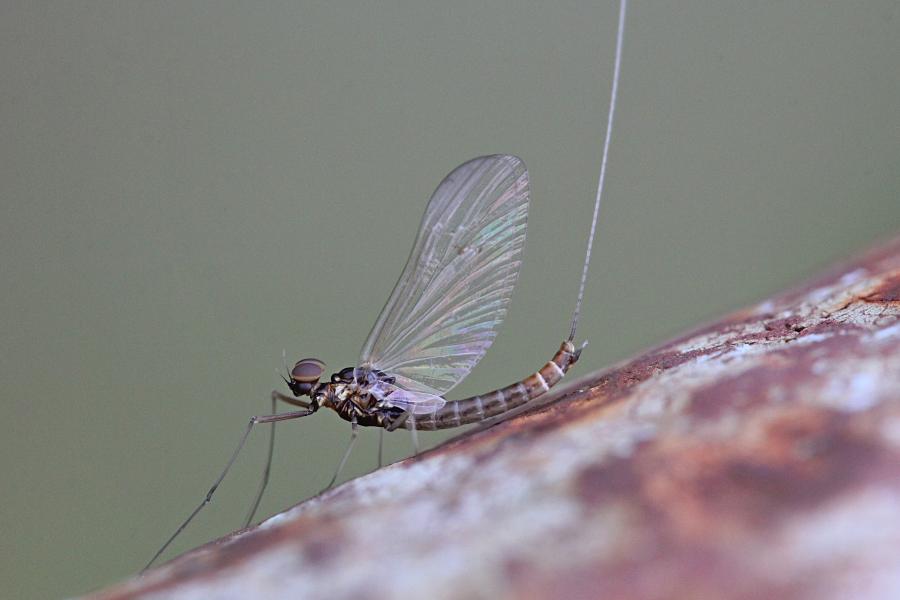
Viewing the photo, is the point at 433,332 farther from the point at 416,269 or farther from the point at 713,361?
the point at 713,361

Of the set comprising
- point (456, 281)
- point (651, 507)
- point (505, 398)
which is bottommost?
point (505, 398)

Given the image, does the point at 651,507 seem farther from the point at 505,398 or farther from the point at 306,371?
the point at 306,371

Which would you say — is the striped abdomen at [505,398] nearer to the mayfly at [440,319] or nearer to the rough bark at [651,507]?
the mayfly at [440,319]

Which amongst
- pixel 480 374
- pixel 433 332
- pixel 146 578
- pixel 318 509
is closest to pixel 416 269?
pixel 433 332

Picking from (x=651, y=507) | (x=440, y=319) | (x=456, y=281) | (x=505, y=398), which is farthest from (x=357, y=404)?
(x=651, y=507)

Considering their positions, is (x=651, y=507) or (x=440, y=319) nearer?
(x=651, y=507)
